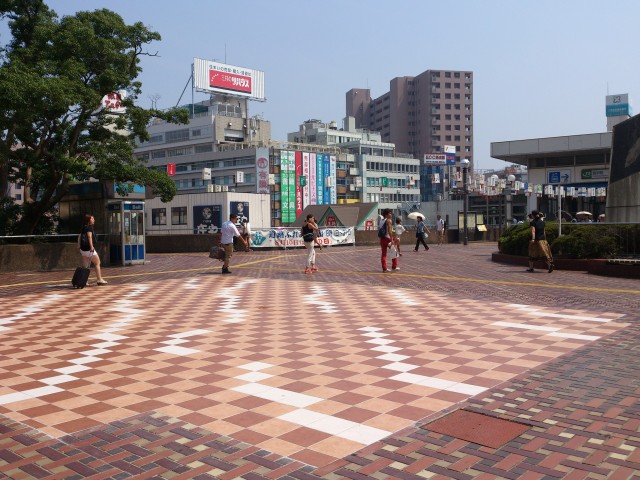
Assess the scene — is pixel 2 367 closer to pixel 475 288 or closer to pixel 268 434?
pixel 268 434

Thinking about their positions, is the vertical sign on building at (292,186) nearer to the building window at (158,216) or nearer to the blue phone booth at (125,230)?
the building window at (158,216)

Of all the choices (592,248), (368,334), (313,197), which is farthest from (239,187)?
(368,334)

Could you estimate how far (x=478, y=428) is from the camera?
167 inches

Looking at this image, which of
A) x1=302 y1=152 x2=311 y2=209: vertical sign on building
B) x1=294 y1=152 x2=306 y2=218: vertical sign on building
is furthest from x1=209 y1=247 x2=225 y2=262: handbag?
x1=302 y1=152 x2=311 y2=209: vertical sign on building

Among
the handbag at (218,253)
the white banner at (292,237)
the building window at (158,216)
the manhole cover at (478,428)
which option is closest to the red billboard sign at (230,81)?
the building window at (158,216)

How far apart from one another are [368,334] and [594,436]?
3.95m

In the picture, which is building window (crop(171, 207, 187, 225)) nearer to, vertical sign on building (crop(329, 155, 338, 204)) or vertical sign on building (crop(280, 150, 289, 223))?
vertical sign on building (crop(280, 150, 289, 223))

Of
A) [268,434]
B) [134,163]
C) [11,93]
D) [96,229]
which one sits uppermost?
[11,93]

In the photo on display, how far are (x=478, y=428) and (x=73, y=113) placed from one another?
60.6 ft

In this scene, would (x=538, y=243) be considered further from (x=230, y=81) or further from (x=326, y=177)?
(x=230, y=81)

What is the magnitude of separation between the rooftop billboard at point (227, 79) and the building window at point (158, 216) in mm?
39362

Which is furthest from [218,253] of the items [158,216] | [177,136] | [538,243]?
[177,136]

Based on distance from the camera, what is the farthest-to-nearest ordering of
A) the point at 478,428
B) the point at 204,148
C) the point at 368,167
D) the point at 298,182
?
1. the point at 368,167
2. the point at 204,148
3. the point at 298,182
4. the point at 478,428

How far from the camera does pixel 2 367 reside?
631 centimetres
